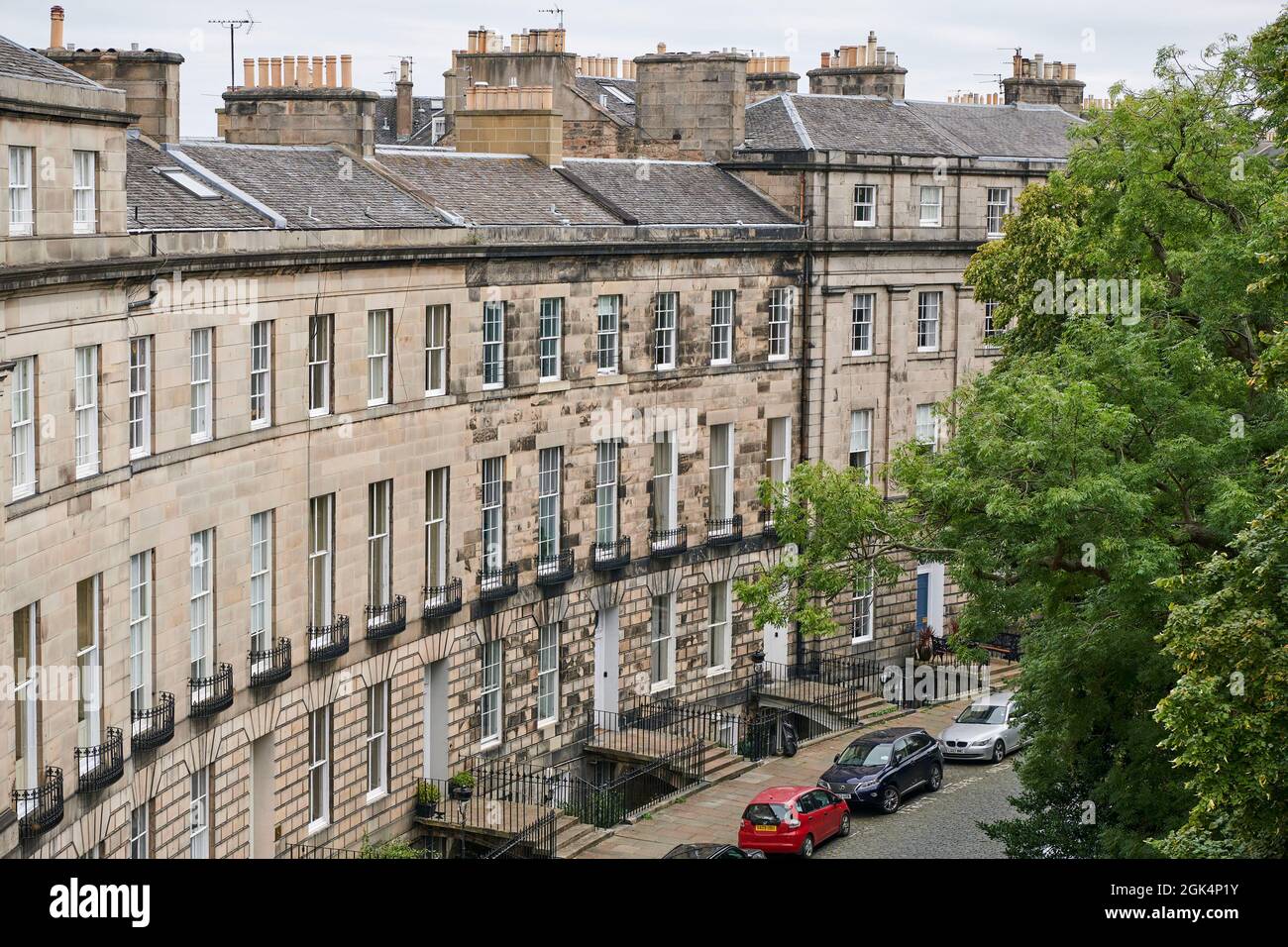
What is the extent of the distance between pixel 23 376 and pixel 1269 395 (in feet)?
55.8

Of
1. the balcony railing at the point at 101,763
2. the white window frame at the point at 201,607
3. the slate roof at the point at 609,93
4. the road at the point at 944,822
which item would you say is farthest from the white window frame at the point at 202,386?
the slate roof at the point at 609,93

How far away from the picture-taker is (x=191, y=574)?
90.4 feet

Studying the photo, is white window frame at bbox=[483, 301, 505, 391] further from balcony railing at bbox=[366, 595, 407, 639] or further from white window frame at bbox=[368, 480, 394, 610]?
balcony railing at bbox=[366, 595, 407, 639]

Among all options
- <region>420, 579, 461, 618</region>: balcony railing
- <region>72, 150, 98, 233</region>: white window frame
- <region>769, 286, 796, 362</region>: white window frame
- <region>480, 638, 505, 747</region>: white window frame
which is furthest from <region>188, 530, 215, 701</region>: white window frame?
<region>769, 286, 796, 362</region>: white window frame

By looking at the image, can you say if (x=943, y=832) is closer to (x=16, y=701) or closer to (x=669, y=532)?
(x=669, y=532)

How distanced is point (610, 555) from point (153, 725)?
49.3ft

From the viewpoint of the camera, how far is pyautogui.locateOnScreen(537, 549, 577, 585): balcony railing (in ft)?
124

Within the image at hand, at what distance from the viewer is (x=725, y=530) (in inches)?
1689

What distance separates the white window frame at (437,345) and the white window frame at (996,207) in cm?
1973

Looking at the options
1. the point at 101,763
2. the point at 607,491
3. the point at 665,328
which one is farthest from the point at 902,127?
the point at 101,763

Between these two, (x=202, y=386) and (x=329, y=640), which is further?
(x=329, y=640)

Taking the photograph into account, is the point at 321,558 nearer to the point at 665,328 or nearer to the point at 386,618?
the point at 386,618
